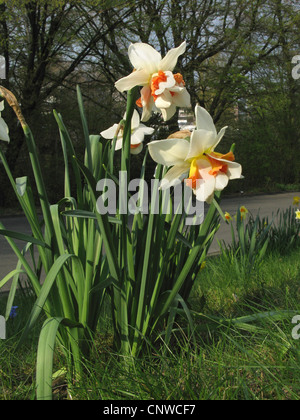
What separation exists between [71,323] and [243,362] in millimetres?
569

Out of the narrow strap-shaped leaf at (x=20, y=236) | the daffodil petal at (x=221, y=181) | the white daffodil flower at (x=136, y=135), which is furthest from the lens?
the white daffodil flower at (x=136, y=135)

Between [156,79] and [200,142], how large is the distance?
10.2 inches

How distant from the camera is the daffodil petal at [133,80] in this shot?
1380mm

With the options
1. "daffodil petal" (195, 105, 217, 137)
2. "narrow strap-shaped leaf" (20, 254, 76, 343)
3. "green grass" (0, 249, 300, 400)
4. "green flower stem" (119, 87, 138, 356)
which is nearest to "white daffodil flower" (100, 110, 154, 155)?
"green flower stem" (119, 87, 138, 356)

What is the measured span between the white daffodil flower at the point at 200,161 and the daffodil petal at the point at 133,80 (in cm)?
21

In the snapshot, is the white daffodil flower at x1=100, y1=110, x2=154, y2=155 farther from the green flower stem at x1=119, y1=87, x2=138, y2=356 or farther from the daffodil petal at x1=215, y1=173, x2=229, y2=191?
the daffodil petal at x1=215, y1=173, x2=229, y2=191

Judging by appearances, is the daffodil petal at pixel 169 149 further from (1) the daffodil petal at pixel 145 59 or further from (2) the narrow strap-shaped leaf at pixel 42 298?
(2) the narrow strap-shaped leaf at pixel 42 298

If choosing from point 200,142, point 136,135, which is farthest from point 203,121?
point 136,135

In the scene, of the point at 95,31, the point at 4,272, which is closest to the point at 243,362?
the point at 4,272

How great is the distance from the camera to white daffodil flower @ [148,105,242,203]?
1.22m

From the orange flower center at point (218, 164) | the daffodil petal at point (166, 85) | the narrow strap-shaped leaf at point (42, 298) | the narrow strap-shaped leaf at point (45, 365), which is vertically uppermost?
the daffodil petal at point (166, 85)

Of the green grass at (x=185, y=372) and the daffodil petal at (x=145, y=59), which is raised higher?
the daffodil petal at (x=145, y=59)

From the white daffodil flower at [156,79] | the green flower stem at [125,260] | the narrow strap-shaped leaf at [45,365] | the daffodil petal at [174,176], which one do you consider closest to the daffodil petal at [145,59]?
the white daffodil flower at [156,79]

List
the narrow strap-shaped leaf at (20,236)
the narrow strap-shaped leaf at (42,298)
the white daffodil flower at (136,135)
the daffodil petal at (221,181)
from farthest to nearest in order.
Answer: the white daffodil flower at (136,135), the narrow strap-shaped leaf at (20,236), the narrow strap-shaped leaf at (42,298), the daffodil petal at (221,181)
